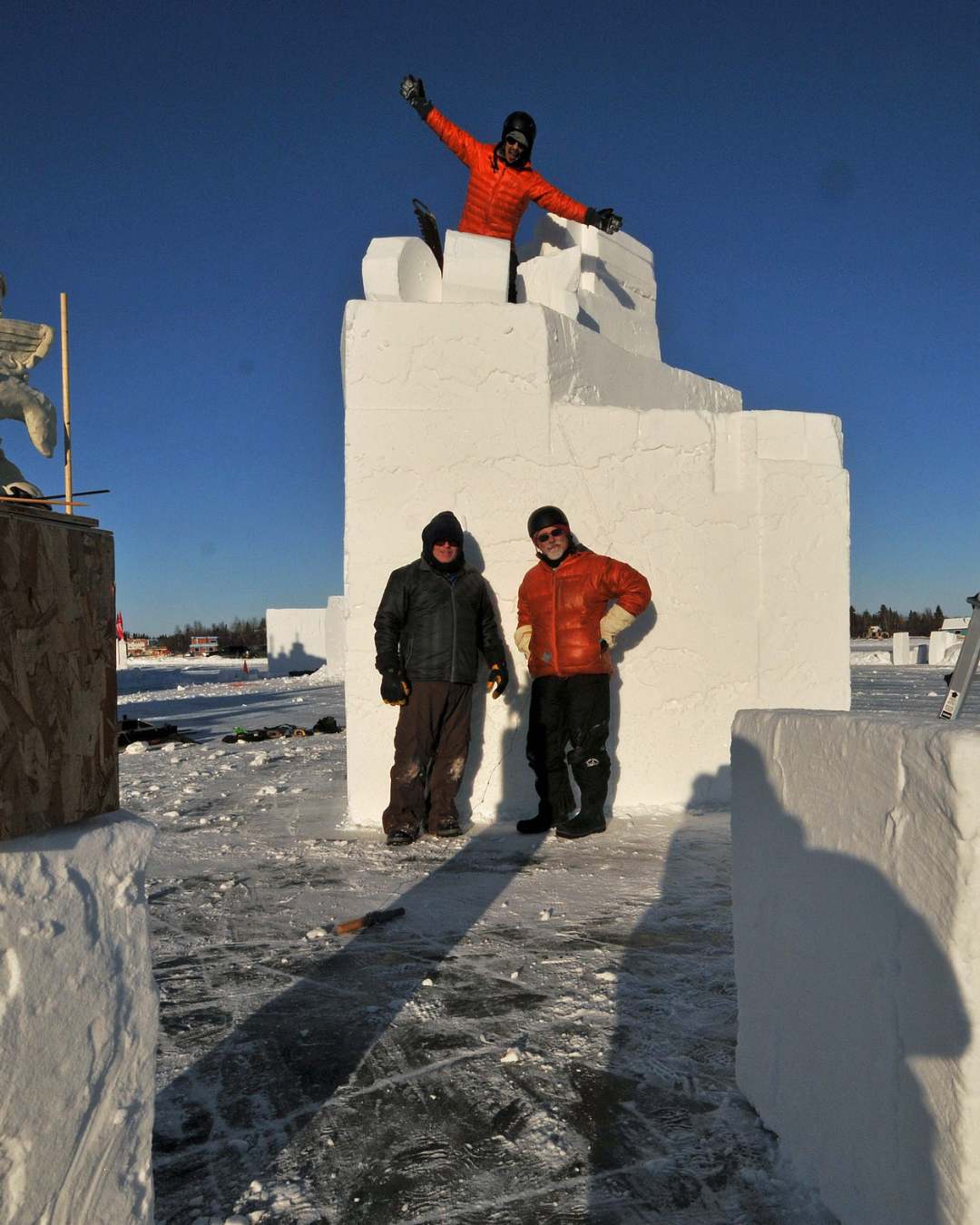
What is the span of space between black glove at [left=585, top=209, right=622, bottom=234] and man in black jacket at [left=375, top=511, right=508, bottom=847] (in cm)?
214

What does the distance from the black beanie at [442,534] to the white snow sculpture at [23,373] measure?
1701 mm

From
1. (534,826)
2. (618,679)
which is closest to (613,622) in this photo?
(618,679)

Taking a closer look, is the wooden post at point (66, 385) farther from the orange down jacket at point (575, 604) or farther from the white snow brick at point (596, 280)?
the white snow brick at point (596, 280)

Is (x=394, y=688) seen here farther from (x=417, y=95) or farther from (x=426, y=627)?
(x=417, y=95)

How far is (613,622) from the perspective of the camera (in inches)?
169

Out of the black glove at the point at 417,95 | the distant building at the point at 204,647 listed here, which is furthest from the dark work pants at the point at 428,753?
Answer: the distant building at the point at 204,647

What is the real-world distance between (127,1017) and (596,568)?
Answer: 132 inches

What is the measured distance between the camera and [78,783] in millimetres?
1200

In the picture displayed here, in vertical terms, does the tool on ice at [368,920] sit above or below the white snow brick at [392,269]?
below

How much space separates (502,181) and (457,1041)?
492 cm

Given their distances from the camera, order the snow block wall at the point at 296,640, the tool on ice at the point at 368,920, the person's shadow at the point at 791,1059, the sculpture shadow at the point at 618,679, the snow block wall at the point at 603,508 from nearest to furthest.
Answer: the person's shadow at the point at 791,1059, the tool on ice at the point at 368,920, the snow block wall at the point at 603,508, the sculpture shadow at the point at 618,679, the snow block wall at the point at 296,640

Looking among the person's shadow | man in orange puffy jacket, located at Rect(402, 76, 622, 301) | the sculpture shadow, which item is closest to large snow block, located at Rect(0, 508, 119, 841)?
the person's shadow

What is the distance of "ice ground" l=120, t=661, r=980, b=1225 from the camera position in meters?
1.48

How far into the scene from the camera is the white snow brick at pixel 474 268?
4598mm
